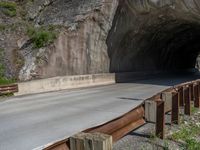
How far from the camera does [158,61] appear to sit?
33875 mm

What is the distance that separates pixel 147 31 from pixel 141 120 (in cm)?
2092

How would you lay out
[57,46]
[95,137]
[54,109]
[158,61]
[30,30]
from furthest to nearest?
[158,61], [30,30], [57,46], [54,109], [95,137]

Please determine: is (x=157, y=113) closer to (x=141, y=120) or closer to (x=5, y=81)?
(x=141, y=120)

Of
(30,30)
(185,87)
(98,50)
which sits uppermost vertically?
(30,30)

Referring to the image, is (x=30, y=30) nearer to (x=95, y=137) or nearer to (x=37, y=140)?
(x=37, y=140)

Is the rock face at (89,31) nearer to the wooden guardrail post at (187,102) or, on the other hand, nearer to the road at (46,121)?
the road at (46,121)

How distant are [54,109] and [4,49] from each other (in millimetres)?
12479

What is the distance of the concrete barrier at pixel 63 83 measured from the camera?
1700cm

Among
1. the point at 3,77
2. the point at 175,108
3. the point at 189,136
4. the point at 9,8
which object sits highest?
the point at 9,8

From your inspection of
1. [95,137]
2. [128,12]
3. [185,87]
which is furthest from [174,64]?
[95,137]

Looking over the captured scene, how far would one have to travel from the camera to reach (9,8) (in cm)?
2569

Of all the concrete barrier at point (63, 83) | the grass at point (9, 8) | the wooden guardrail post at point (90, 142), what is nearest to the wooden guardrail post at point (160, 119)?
the wooden guardrail post at point (90, 142)

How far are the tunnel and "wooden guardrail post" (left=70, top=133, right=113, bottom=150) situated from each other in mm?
18187

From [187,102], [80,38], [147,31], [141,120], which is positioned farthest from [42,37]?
[141,120]
